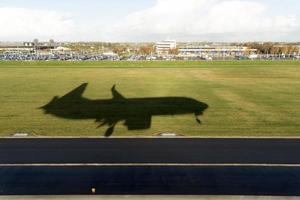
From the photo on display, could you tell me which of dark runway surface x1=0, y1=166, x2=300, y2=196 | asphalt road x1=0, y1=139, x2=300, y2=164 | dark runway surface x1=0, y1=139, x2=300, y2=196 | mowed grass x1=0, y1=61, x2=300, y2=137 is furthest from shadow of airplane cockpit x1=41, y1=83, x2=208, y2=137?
dark runway surface x1=0, y1=166, x2=300, y2=196

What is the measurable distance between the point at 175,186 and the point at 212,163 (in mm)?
2971

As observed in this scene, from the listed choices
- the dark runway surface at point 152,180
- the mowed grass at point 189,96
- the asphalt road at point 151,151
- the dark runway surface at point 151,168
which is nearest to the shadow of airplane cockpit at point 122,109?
the mowed grass at point 189,96

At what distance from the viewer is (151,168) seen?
14859mm

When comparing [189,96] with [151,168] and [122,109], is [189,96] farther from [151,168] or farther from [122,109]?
[151,168]

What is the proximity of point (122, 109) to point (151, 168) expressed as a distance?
13963mm

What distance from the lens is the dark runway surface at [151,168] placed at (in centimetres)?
1287

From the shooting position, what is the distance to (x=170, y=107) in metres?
29.5

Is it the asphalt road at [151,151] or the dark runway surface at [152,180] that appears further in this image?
the asphalt road at [151,151]

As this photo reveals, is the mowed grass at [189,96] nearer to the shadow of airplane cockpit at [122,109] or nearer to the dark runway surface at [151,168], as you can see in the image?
the shadow of airplane cockpit at [122,109]

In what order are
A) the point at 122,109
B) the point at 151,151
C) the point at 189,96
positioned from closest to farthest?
the point at 151,151
the point at 122,109
the point at 189,96

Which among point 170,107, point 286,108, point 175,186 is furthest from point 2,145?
point 286,108

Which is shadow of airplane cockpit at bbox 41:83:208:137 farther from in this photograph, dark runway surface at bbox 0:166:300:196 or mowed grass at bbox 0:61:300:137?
dark runway surface at bbox 0:166:300:196

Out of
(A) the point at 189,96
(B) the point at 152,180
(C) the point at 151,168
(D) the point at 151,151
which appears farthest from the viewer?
(A) the point at 189,96

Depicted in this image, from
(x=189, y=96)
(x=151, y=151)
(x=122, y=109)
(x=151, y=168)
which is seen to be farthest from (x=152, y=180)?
(x=189, y=96)
